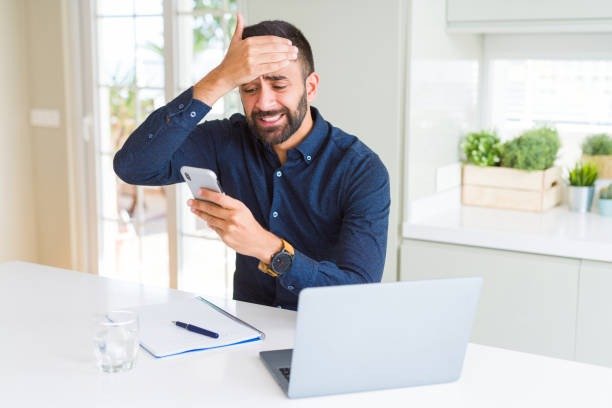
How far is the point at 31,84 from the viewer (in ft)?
14.5

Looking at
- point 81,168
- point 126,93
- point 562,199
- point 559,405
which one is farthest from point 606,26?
point 81,168

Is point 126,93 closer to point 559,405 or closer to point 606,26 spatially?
point 606,26

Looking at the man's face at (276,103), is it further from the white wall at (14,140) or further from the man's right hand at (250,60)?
the white wall at (14,140)

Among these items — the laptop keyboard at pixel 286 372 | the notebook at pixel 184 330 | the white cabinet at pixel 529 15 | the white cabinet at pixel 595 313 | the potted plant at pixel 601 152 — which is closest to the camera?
the laptop keyboard at pixel 286 372

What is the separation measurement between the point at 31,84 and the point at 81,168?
53 cm

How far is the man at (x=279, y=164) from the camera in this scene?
2.00 metres

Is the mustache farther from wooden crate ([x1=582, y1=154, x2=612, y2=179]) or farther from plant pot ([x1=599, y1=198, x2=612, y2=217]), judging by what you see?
wooden crate ([x1=582, y1=154, x2=612, y2=179])

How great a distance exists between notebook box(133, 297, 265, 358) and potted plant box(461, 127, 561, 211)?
1671 millimetres

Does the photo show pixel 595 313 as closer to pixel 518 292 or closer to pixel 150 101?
pixel 518 292

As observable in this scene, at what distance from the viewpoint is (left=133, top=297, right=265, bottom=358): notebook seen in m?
1.70

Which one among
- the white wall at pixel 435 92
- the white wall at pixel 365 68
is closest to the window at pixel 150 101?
the white wall at pixel 365 68

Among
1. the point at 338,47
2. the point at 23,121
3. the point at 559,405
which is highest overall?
the point at 338,47

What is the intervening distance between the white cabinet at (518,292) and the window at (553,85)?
31.4 inches

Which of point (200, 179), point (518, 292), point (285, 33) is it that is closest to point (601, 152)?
point (518, 292)
